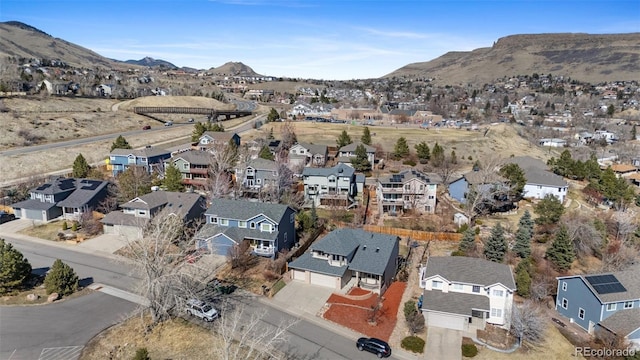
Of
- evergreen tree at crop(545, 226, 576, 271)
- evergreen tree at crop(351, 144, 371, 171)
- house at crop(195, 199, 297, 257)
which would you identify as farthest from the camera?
evergreen tree at crop(351, 144, 371, 171)

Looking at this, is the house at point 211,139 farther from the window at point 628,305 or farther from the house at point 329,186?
the window at point 628,305

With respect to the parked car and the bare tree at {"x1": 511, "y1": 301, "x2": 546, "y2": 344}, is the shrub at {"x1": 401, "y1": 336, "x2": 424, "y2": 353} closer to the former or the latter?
the bare tree at {"x1": 511, "y1": 301, "x2": 546, "y2": 344}

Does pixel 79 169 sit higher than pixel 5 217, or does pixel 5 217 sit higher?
pixel 79 169

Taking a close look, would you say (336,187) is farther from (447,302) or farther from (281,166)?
(447,302)

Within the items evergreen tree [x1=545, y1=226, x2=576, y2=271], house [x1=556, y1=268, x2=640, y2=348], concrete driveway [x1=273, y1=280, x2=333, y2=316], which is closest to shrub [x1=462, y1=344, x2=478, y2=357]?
concrete driveway [x1=273, y1=280, x2=333, y2=316]

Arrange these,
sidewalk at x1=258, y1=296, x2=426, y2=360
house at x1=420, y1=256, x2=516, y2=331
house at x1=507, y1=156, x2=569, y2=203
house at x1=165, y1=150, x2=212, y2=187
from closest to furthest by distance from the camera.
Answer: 1. sidewalk at x1=258, y1=296, x2=426, y2=360
2. house at x1=420, y1=256, x2=516, y2=331
3. house at x1=165, y1=150, x2=212, y2=187
4. house at x1=507, y1=156, x2=569, y2=203

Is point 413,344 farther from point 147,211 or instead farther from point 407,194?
point 147,211

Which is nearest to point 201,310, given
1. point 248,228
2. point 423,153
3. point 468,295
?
point 248,228

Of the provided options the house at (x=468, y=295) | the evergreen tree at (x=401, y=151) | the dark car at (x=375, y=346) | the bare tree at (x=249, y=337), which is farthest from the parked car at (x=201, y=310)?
the evergreen tree at (x=401, y=151)
